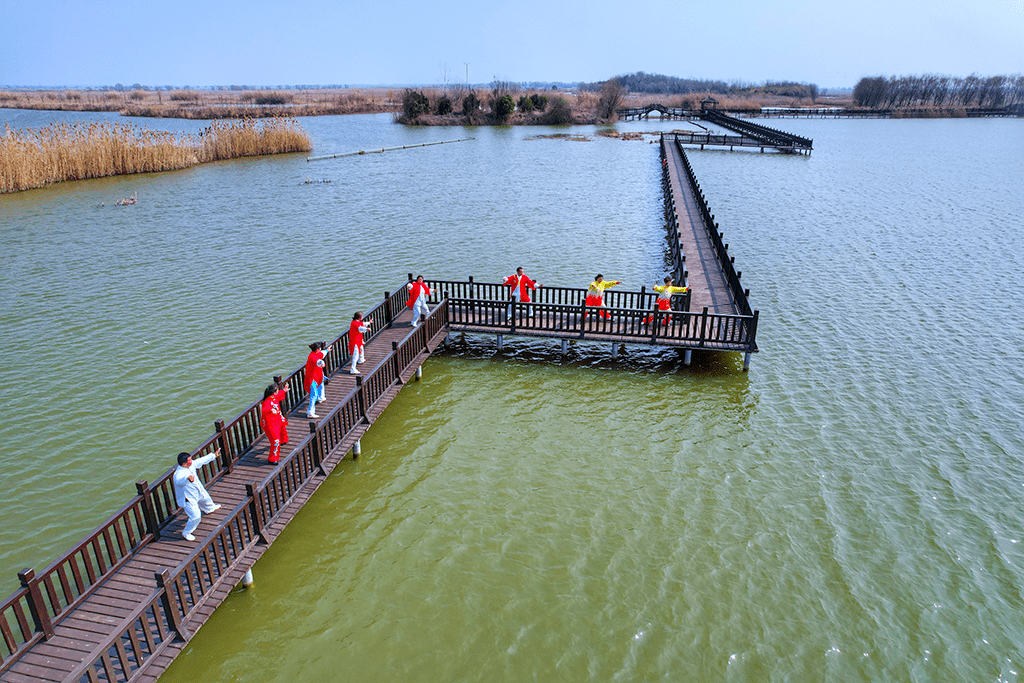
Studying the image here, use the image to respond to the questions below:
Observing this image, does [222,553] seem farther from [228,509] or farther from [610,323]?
[610,323]

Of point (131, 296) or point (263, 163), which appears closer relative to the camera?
point (131, 296)

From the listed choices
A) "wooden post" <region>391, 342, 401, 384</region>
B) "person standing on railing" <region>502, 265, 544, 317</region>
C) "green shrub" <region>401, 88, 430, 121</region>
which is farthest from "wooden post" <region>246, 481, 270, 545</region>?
"green shrub" <region>401, 88, 430, 121</region>

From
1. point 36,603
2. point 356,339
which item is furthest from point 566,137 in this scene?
point 36,603

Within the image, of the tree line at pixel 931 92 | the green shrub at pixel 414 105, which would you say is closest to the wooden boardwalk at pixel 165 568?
the green shrub at pixel 414 105

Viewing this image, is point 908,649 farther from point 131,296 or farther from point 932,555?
point 131,296

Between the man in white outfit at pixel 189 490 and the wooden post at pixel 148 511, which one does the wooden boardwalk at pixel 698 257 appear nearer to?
the man in white outfit at pixel 189 490

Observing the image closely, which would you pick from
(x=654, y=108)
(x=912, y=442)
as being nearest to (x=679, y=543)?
(x=912, y=442)
